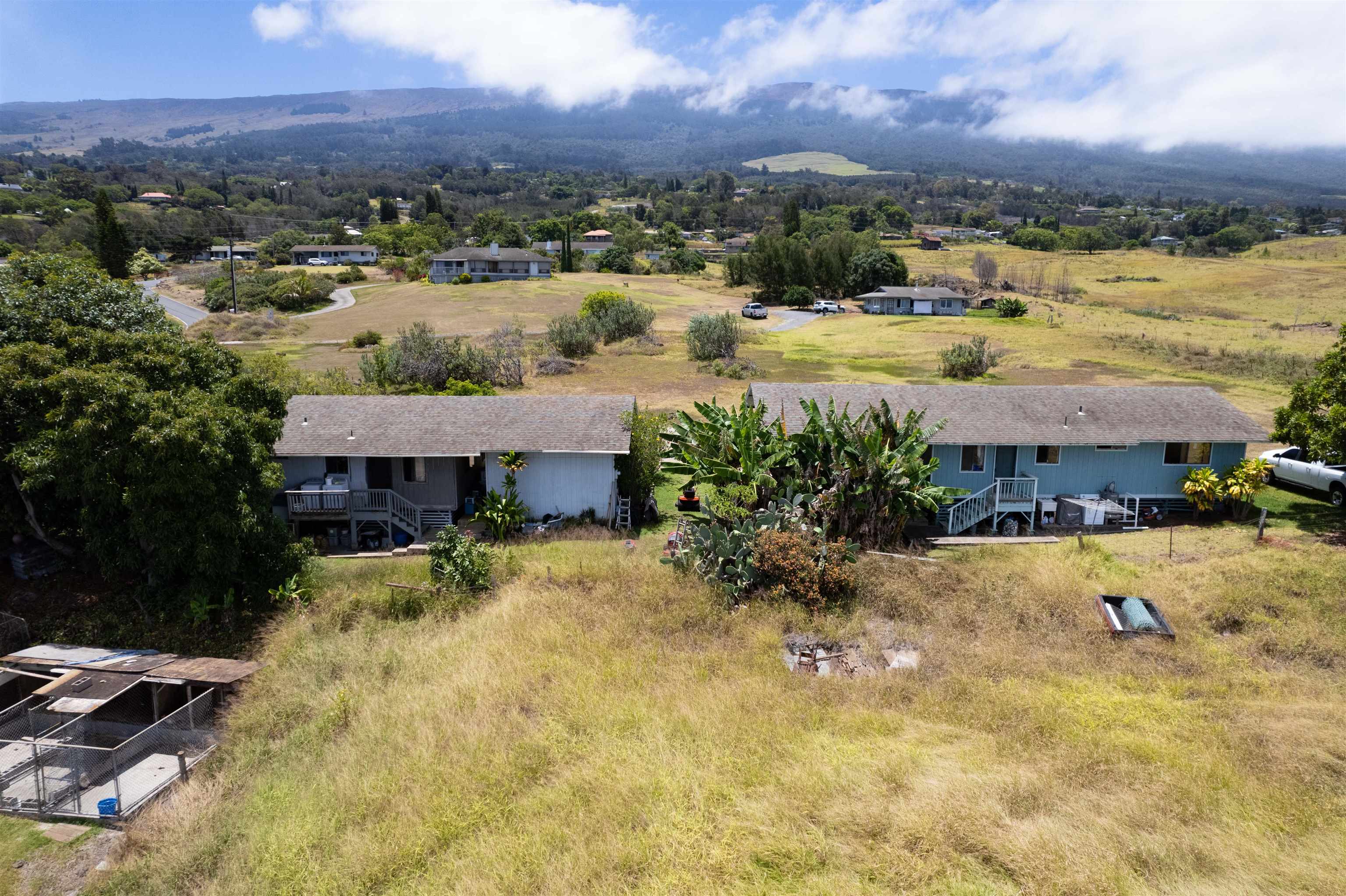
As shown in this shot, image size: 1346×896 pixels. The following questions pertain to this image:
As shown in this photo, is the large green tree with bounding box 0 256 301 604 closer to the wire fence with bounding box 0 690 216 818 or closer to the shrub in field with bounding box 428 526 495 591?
the shrub in field with bounding box 428 526 495 591

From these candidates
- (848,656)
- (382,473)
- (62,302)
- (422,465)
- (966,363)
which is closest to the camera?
(848,656)

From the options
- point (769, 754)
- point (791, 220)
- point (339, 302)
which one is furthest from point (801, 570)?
point (791, 220)

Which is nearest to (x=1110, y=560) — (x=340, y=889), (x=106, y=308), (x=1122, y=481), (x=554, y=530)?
(x=1122, y=481)

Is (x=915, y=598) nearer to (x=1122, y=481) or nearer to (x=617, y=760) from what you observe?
(x=617, y=760)

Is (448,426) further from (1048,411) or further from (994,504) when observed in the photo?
(1048,411)

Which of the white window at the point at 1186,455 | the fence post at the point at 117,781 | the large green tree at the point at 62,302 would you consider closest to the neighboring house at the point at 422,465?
the large green tree at the point at 62,302

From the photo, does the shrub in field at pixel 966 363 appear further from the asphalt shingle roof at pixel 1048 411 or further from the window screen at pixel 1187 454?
the window screen at pixel 1187 454
